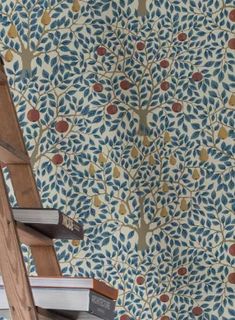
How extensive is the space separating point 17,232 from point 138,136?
2.83 feet

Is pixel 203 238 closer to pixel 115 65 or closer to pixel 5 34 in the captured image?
pixel 115 65

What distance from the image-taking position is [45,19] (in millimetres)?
2479

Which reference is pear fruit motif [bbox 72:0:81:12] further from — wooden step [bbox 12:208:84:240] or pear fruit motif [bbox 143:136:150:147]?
wooden step [bbox 12:208:84:240]

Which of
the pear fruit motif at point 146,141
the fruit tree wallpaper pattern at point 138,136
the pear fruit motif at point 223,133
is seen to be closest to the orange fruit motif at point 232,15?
the fruit tree wallpaper pattern at point 138,136

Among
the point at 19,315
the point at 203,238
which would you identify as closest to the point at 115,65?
the point at 203,238

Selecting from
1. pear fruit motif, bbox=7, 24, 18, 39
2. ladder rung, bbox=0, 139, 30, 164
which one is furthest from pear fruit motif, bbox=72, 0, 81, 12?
ladder rung, bbox=0, 139, 30, 164

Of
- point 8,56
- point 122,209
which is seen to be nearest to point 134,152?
point 122,209

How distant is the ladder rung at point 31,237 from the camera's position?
5.79 feet

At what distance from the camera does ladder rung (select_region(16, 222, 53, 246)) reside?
177cm

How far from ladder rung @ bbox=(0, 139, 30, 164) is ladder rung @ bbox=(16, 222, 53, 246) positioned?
17 centimetres

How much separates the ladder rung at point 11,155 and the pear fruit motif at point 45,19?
696mm

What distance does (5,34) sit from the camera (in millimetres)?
2467

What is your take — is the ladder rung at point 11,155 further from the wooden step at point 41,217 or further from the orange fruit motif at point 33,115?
the orange fruit motif at point 33,115

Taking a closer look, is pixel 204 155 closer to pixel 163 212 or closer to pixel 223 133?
pixel 223 133
